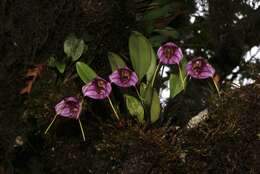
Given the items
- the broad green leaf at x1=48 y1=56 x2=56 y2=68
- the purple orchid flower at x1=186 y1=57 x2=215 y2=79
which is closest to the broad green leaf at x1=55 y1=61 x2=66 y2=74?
the broad green leaf at x1=48 y1=56 x2=56 y2=68

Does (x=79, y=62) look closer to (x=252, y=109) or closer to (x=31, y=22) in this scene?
(x=31, y=22)

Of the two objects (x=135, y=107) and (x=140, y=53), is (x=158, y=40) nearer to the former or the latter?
(x=140, y=53)

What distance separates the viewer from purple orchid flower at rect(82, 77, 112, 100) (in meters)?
1.66

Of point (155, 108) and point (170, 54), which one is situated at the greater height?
point (170, 54)

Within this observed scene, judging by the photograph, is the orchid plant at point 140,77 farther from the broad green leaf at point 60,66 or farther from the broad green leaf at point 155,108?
the broad green leaf at point 60,66

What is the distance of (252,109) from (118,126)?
1.30 feet

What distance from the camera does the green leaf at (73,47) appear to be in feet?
6.11

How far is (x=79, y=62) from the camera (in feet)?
5.88

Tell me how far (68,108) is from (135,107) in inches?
8.2

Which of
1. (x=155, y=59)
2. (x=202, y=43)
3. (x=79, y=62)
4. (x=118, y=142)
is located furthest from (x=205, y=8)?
(x=118, y=142)

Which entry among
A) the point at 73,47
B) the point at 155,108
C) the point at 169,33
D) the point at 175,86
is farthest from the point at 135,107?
the point at 169,33

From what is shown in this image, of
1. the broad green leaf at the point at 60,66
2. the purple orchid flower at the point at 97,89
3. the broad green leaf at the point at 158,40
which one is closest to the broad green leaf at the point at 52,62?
the broad green leaf at the point at 60,66

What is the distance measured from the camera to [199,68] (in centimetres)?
171

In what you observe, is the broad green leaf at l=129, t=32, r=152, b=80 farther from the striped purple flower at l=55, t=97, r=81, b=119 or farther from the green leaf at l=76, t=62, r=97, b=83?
the striped purple flower at l=55, t=97, r=81, b=119
